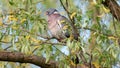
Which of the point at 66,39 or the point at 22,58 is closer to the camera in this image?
the point at 66,39

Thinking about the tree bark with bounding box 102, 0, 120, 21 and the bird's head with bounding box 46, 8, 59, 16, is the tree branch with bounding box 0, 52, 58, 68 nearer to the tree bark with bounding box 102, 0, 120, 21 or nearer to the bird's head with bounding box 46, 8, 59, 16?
the bird's head with bounding box 46, 8, 59, 16

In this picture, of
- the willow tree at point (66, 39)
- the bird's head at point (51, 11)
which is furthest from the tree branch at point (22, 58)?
the bird's head at point (51, 11)

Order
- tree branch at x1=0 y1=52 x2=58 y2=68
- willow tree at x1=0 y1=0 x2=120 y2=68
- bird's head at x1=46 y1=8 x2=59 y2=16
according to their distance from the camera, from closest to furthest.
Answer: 1. willow tree at x1=0 y1=0 x2=120 y2=68
2. tree branch at x1=0 y1=52 x2=58 y2=68
3. bird's head at x1=46 y1=8 x2=59 y2=16

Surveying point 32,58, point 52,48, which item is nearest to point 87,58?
point 32,58

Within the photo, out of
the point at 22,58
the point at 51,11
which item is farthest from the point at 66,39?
the point at 51,11

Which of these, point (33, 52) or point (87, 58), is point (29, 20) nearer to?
point (33, 52)

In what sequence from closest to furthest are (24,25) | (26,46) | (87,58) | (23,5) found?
(26,46), (24,25), (23,5), (87,58)

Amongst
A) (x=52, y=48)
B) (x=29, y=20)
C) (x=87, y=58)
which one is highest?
(x=29, y=20)

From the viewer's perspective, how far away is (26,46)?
2146 mm

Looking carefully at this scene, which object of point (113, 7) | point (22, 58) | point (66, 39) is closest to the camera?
point (66, 39)

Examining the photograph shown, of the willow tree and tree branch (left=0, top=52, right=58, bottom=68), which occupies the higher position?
the willow tree

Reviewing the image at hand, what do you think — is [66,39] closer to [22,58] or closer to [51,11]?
[22,58]

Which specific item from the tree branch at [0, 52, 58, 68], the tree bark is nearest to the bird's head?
the tree bark

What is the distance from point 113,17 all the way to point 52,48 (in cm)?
113
